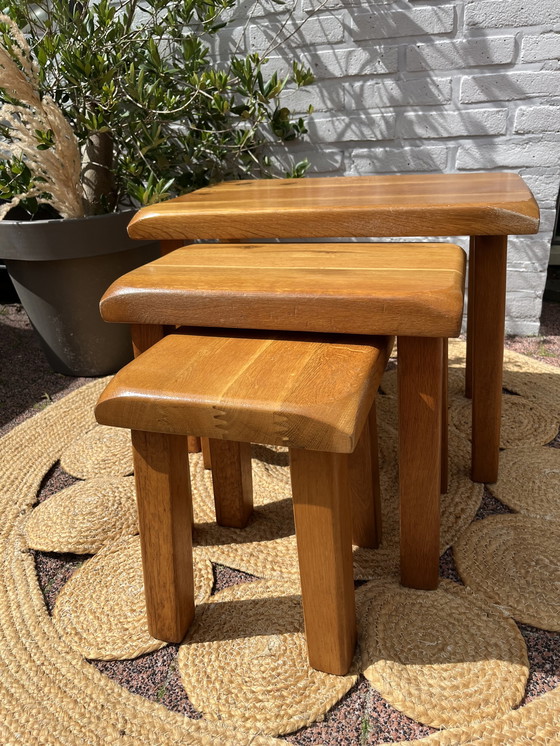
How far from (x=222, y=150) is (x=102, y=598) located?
1.39 meters

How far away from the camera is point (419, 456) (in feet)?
3.23

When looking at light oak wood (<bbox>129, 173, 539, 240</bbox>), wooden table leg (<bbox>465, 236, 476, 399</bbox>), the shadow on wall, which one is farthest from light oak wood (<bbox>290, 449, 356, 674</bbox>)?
the shadow on wall

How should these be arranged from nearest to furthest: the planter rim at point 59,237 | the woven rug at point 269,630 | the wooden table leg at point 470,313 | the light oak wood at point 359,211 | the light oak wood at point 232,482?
the woven rug at point 269,630 < the light oak wood at point 359,211 < the light oak wood at point 232,482 < the wooden table leg at point 470,313 < the planter rim at point 59,237

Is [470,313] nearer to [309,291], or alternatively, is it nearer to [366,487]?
[366,487]

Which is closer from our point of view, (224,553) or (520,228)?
(520,228)

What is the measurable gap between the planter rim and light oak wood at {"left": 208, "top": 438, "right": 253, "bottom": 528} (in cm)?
83

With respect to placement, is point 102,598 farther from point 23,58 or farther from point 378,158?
point 378,158

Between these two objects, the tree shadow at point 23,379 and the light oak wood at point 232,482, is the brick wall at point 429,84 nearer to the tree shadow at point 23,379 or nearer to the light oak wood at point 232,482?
the tree shadow at point 23,379

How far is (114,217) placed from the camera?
5.85 feet

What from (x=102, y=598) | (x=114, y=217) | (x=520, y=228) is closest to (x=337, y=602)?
(x=102, y=598)

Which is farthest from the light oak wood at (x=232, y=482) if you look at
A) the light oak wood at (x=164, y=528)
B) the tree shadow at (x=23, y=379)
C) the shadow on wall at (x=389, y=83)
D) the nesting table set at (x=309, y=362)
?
the shadow on wall at (x=389, y=83)

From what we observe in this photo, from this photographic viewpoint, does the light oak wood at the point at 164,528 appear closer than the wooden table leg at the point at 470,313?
Yes

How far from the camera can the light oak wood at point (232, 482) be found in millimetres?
1164

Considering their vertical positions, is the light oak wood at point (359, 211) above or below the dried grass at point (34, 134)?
below
